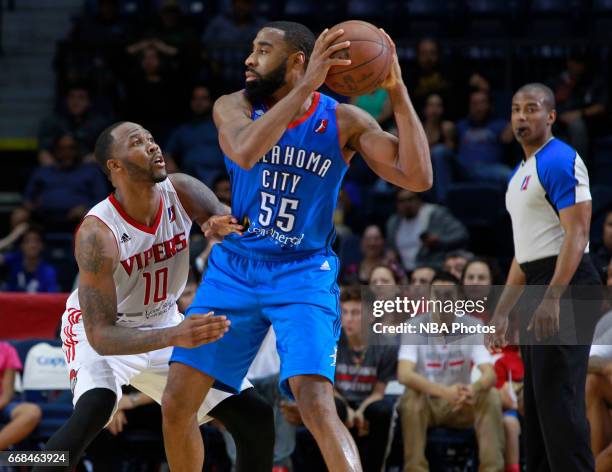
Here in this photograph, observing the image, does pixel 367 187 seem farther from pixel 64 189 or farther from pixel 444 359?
pixel 444 359

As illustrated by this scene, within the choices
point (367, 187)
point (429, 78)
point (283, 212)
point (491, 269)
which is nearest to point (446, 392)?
point (491, 269)

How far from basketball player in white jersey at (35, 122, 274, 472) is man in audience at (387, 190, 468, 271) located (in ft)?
12.7

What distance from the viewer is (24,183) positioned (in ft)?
37.7

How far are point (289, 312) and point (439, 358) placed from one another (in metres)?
2.81

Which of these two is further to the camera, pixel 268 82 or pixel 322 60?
pixel 268 82

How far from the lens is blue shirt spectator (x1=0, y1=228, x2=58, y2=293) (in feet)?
29.7

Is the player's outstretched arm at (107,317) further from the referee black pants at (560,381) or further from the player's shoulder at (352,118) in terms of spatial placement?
the referee black pants at (560,381)

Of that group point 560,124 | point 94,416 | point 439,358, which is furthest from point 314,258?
point 560,124

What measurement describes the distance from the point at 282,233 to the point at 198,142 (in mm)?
6001

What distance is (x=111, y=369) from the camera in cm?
489

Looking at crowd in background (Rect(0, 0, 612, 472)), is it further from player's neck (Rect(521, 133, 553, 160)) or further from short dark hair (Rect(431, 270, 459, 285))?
player's neck (Rect(521, 133, 553, 160))

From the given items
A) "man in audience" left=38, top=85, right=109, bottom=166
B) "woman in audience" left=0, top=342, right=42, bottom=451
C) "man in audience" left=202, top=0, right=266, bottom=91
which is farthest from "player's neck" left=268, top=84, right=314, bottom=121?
"man in audience" left=202, top=0, right=266, bottom=91

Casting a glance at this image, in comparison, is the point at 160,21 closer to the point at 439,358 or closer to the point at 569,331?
the point at 439,358

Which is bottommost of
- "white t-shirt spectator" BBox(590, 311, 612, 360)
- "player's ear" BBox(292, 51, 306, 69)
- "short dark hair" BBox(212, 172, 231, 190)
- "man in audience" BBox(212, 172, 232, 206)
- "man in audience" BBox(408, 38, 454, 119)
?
"white t-shirt spectator" BBox(590, 311, 612, 360)
